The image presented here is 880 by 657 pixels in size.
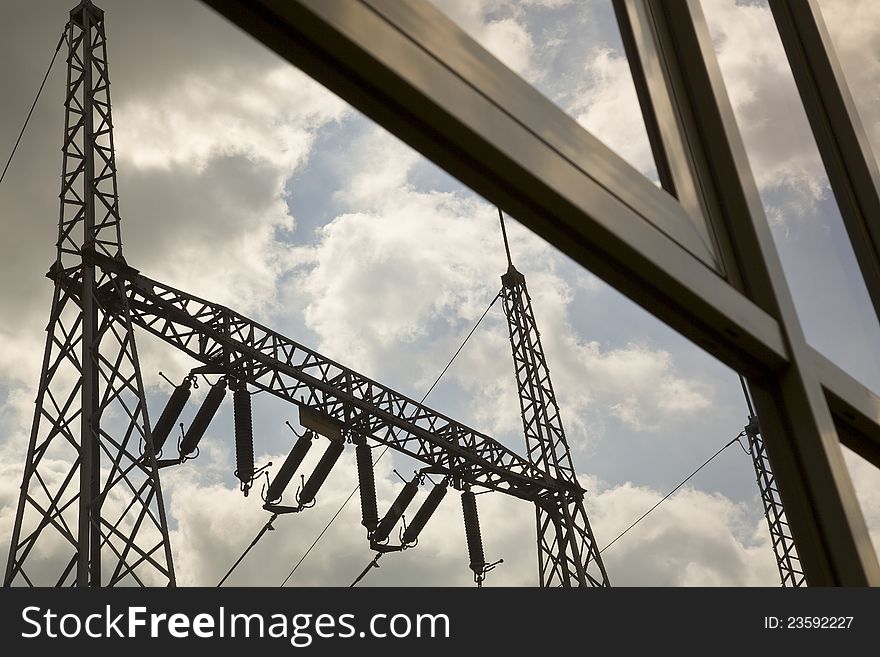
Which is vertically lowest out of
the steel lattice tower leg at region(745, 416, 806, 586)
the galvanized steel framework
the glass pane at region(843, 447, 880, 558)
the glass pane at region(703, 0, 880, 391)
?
the glass pane at region(843, 447, 880, 558)

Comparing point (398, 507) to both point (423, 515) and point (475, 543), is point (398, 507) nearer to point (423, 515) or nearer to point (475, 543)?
point (423, 515)

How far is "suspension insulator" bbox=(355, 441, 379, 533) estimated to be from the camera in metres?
13.9

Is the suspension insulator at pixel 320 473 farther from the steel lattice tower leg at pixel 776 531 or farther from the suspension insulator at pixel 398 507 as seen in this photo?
the steel lattice tower leg at pixel 776 531

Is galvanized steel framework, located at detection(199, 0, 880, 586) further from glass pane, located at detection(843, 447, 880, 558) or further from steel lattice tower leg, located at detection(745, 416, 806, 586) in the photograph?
steel lattice tower leg, located at detection(745, 416, 806, 586)

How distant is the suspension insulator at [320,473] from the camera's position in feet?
45.6

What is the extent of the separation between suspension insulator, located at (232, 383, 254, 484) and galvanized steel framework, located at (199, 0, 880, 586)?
11.3 metres

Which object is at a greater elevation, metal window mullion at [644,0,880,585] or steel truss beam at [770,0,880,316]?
steel truss beam at [770,0,880,316]

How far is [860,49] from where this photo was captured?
167 cm

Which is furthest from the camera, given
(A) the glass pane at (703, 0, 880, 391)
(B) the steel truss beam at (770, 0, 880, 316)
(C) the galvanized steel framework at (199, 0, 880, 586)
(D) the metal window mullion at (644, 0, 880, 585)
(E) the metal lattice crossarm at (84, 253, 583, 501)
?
(E) the metal lattice crossarm at (84, 253, 583, 501)

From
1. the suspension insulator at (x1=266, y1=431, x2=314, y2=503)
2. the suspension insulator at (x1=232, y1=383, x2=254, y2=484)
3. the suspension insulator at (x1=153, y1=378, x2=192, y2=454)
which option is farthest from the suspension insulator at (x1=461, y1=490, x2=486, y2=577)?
the suspension insulator at (x1=153, y1=378, x2=192, y2=454)

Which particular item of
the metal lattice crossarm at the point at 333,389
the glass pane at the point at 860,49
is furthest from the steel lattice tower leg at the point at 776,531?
the glass pane at the point at 860,49

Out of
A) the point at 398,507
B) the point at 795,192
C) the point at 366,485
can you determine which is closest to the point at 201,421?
the point at 366,485

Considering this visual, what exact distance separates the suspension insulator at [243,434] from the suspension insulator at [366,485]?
76.6 inches
